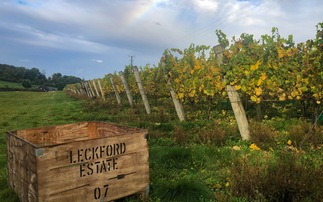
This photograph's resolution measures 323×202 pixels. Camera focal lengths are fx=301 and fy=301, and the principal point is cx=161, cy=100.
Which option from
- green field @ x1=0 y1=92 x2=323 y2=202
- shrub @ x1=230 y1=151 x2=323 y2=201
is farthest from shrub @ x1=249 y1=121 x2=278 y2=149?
shrub @ x1=230 y1=151 x2=323 y2=201

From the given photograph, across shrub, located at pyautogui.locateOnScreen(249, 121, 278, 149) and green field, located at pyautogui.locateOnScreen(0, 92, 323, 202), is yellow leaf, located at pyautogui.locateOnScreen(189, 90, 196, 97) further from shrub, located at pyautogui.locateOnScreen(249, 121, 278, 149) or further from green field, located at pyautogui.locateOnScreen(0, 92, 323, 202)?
shrub, located at pyautogui.locateOnScreen(249, 121, 278, 149)

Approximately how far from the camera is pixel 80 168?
140 inches

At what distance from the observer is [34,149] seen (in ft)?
10.6

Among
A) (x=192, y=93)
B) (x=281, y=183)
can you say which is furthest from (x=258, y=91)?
(x=192, y=93)

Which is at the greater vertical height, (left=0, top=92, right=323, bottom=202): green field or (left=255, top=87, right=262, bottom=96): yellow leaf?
(left=255, top=87, right=262, bottom=96): yellow leaf

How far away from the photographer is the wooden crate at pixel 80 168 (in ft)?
10.8

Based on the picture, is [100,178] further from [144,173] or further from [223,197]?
[223,197]

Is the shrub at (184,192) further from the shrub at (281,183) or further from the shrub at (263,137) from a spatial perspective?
the shrub at (263,137)

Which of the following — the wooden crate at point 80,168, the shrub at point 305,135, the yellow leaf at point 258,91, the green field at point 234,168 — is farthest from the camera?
the yellow leaf at point 258,91

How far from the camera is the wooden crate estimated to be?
10.8 feet

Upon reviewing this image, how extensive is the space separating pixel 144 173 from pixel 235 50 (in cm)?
422

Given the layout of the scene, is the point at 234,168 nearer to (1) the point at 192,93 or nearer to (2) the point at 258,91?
(2) the point at 258,91

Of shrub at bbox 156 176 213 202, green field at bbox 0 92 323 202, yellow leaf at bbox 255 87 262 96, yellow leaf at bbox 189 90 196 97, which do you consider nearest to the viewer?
green field at bbox 0 92 323 202

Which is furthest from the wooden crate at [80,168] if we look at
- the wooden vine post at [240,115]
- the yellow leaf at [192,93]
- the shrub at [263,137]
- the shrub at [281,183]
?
the yellow leaf at [192,93]
